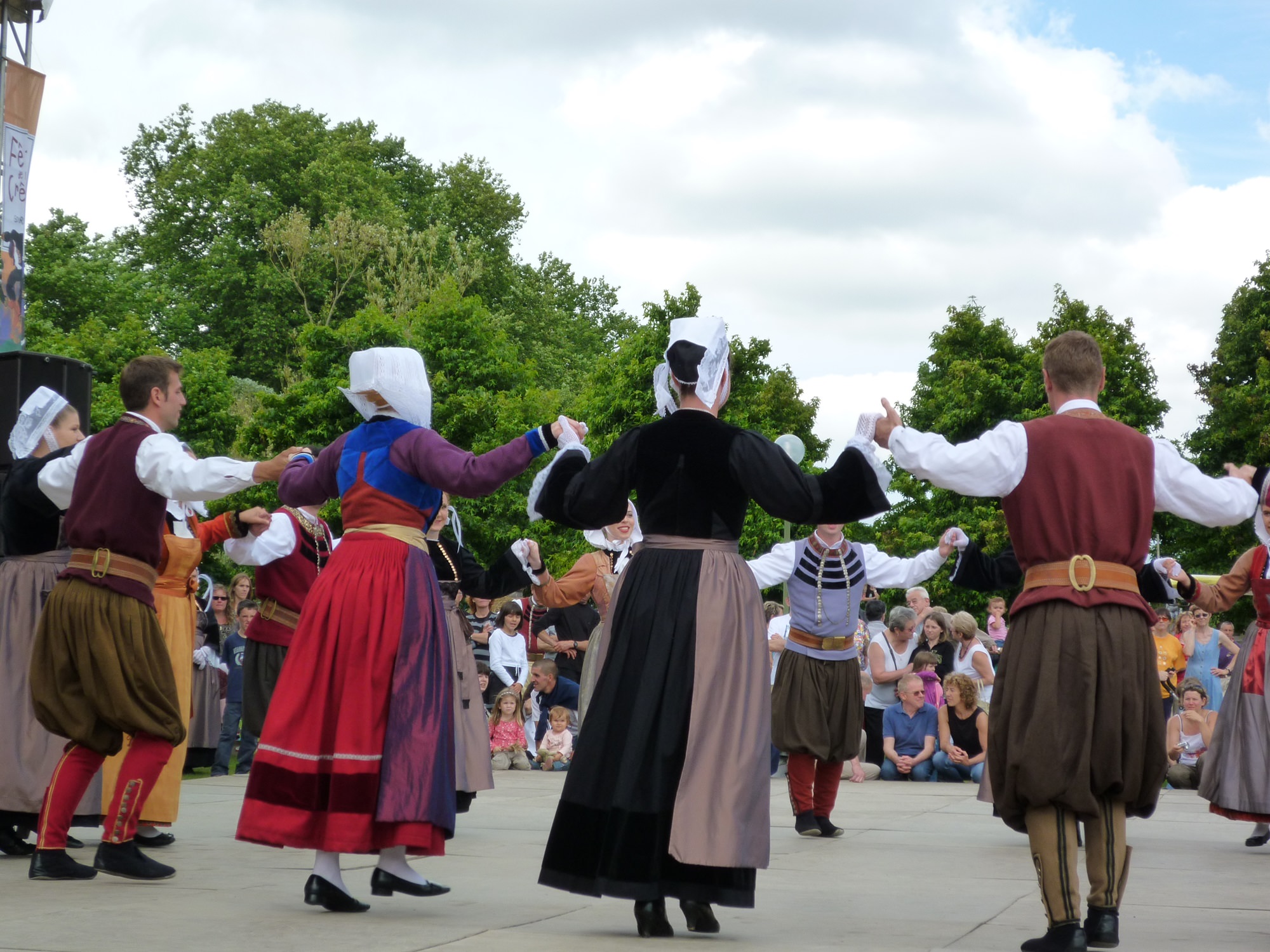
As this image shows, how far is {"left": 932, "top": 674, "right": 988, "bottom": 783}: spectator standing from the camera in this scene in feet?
37.7

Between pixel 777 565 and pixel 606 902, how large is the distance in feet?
10.3

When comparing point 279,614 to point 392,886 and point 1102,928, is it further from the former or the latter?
point 1102,928

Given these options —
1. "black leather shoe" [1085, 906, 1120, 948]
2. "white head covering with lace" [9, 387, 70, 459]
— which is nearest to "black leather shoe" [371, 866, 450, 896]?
"black leather shoe" [1085, 906, 1120, 948]

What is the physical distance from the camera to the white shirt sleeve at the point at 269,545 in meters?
6.84

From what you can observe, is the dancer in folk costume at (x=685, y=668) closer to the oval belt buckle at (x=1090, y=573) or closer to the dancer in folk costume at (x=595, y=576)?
the oval belt buckle at (x=1090, y=573)

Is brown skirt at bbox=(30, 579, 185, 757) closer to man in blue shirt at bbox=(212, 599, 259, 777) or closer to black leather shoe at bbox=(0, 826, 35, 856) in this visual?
black leather shoe at bbox=(0, 826, 35, 856)

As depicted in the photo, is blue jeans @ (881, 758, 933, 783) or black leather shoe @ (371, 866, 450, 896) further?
blue jeans @ (881, 758, 933, 783)

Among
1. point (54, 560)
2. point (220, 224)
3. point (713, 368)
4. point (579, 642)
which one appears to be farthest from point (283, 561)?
point (220, 224)

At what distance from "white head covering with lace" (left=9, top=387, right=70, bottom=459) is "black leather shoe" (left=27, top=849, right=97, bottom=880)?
6.28ft

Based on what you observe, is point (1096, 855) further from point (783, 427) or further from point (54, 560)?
point (783, 427)

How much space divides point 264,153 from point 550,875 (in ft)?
123

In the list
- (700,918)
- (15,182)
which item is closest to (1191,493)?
(700,918)

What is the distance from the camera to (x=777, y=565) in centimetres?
830

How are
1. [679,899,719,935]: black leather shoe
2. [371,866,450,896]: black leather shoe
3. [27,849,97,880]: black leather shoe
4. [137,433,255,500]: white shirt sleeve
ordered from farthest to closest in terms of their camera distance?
[27,849,97,880]: black leather shoe → [137,433,255,500]: white shirt sleeve → [371,866,450,896]: black leather shoe → [679,899,719,935]: black leather shoe
